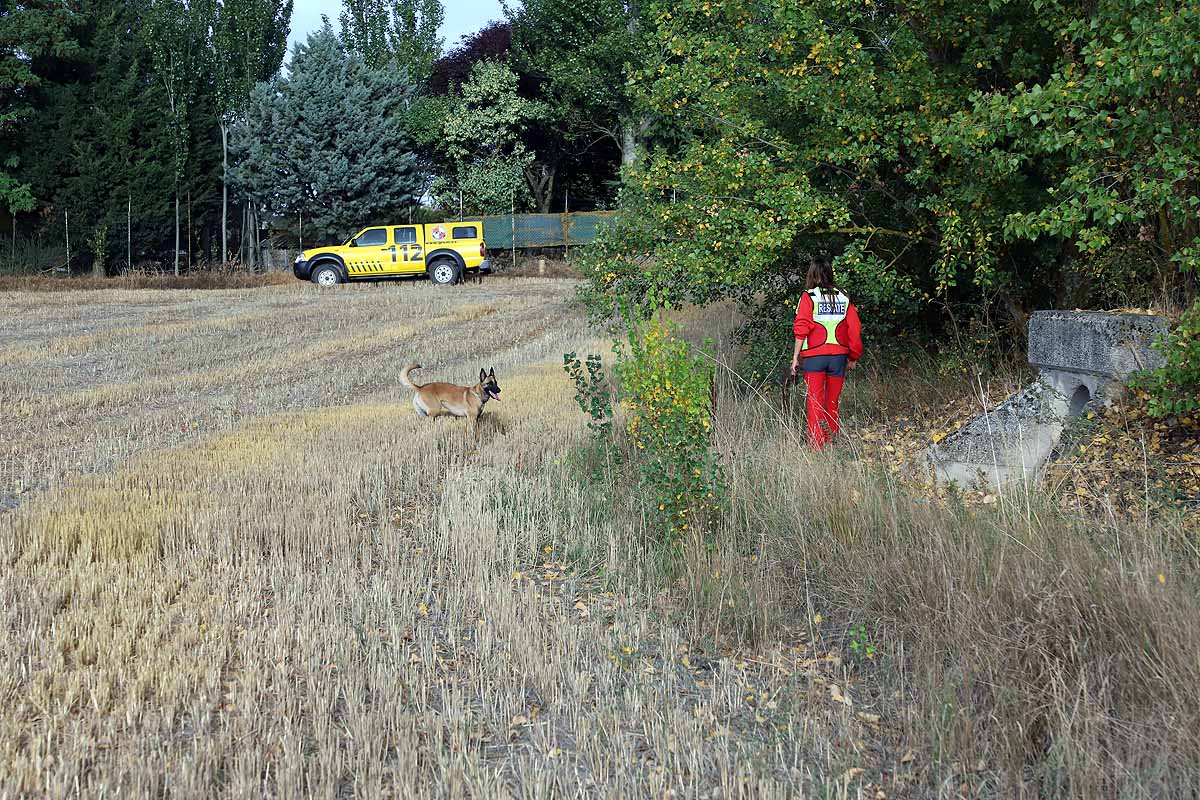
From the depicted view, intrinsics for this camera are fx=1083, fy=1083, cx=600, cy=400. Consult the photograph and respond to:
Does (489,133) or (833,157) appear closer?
(833,157)

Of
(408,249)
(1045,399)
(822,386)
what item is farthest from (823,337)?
(408,249)

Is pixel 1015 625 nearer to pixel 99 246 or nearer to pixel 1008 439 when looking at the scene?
pixel 1008 439

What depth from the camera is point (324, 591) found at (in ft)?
19.9

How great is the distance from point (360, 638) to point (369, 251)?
3008 centimetres

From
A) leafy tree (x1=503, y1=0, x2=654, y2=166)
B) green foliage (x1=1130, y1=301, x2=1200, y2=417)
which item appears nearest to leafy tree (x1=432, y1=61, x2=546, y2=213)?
leafy tree (x1=503, y1=0, x2=654, y2=166)

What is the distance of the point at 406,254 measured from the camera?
113 feet

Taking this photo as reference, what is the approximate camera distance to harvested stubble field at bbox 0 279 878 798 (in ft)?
13.6

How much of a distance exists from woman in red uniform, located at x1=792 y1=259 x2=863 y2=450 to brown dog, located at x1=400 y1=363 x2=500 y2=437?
336 cm

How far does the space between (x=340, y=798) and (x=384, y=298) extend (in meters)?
25.6

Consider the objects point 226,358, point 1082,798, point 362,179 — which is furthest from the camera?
point 362,179

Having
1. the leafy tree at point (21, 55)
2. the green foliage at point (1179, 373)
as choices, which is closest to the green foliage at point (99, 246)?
the leafy tree at point (21, 55)

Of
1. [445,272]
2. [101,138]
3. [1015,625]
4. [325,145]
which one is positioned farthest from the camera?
[325,145]

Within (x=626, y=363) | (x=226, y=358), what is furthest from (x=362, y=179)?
(x=626, y=363)

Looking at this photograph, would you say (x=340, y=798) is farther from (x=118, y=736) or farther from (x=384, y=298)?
(x=384, y=298)
